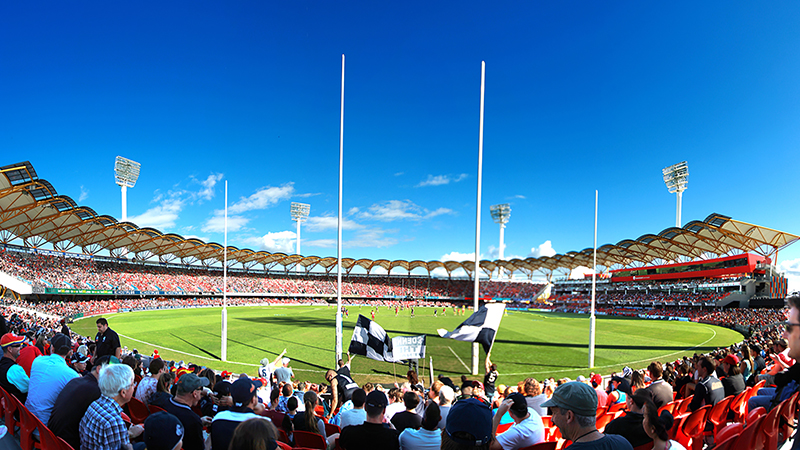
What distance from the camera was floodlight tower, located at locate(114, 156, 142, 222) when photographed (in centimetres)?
6875

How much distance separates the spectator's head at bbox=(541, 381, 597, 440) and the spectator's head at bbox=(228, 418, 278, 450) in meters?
1.86

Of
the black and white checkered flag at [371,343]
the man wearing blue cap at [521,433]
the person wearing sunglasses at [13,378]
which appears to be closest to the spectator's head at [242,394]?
the man wearing blue cap at [521,433]

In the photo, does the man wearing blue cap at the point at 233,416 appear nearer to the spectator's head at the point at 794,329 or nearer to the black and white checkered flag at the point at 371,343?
the spectator's head at the point at 794,329

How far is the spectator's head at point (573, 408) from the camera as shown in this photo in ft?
8.13

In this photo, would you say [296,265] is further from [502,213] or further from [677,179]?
[677,179]

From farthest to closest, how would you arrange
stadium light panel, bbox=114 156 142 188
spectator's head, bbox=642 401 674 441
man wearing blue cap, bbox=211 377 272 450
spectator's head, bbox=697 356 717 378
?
stadium light panel, bbox=114 156 142 188 → spectator's head, bbox=697 356 717 378 → man wearing blue cap, bbox=211 377 272 450 → spectator's head, bbox=642 401 674 441

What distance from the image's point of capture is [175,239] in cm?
5672

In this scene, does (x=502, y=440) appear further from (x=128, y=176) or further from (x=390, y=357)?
(x=128, y=176)

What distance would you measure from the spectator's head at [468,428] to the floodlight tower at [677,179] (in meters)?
81.4

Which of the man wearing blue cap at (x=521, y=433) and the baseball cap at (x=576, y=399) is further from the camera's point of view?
the man wearing blue cap at (x=521, y=433)

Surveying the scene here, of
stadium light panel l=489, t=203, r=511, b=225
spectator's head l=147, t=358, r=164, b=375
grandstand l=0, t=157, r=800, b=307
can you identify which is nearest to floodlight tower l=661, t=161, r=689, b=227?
grandstand l=0, t=157, r=800, b=307

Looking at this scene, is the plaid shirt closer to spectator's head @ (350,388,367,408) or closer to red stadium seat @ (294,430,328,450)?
red stadium seat @ (294,430,328,450)

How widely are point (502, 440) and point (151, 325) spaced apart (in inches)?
1430

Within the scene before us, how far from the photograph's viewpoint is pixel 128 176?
7019 centimetres
